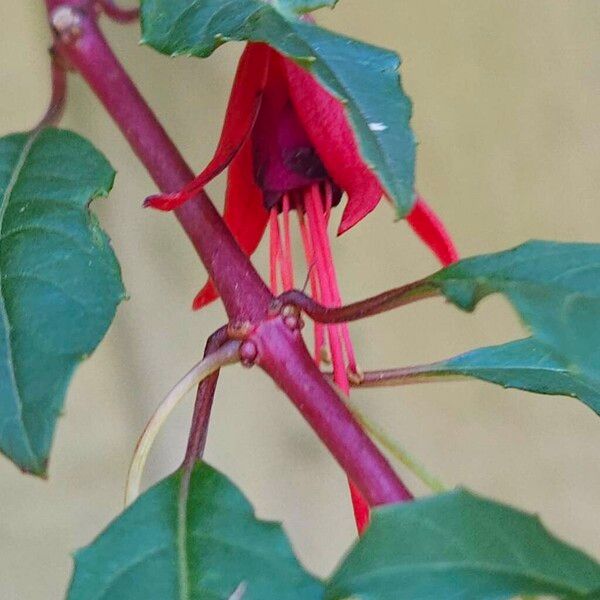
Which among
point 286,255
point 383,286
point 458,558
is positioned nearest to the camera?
point 458,558

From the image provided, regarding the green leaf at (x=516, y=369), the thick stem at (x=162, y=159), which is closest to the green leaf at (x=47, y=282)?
the thick stem at (x=162, y=159)

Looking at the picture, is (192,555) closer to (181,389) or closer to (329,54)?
(181,389)

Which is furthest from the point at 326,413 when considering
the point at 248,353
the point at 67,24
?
the point at 67,24

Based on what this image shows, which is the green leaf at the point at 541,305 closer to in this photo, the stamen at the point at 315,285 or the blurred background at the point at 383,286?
A: the stamen at the point at 315,285

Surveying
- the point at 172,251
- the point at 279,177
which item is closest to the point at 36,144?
the point at 279,177

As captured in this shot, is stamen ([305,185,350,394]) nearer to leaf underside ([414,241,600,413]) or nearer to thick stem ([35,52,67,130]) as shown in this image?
leaf underside ([414,241,600,413])

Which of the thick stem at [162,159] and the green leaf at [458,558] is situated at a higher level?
the thick stem at [162,159]
